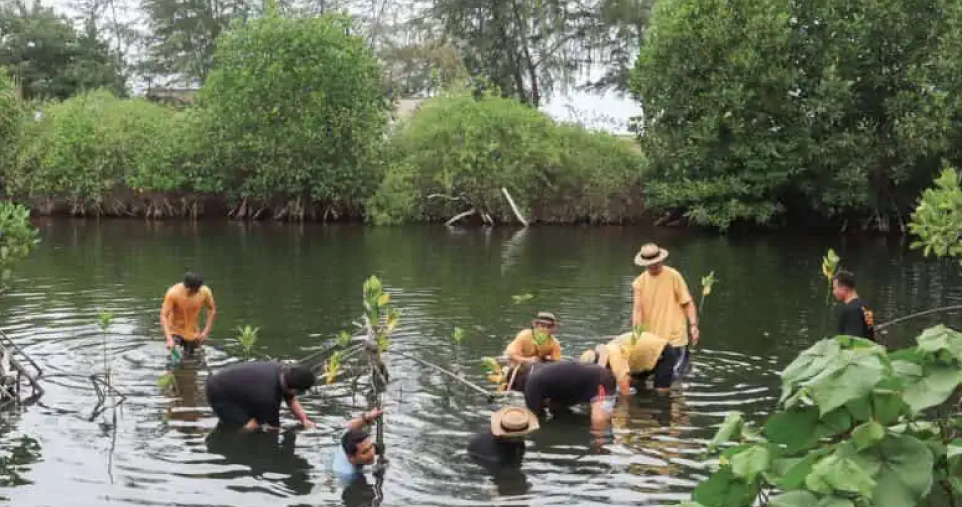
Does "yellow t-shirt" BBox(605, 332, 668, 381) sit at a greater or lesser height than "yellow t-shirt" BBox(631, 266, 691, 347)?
lesser

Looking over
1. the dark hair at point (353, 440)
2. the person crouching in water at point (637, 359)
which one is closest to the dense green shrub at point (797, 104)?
the person crouching in water at point (637, 359)

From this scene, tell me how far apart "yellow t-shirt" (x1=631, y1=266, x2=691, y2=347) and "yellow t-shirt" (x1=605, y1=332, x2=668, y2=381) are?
0.26 m

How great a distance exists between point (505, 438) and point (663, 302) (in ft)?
15.2

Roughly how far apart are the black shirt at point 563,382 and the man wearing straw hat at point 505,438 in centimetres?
144

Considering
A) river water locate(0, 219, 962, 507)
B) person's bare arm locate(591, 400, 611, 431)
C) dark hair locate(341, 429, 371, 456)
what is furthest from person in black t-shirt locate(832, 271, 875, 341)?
dark hair locate(341, 429, 371, 456)

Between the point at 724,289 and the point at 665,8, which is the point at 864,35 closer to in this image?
the point at 665,8

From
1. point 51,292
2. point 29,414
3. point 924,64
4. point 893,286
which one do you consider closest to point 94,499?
point 29,414

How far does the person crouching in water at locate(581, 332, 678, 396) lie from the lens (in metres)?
14.5

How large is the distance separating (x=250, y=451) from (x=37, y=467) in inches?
87.8

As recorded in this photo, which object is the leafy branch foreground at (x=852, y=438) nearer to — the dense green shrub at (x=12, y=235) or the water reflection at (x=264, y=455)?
the water reflection at (x=264, y=455)

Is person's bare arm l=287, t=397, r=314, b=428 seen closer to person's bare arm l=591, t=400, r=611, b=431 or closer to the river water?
the river water

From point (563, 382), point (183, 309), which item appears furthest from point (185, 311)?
point (563, 382)

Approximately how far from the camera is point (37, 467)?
37.2 feet

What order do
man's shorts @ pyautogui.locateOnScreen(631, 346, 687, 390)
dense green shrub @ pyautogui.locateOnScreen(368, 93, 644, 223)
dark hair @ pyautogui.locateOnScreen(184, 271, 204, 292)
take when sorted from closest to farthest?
man's shorts @ pyautogui.locateOnScreen(631, 346, 687, 390) → dark hair @ pyautogui.locateOnScreen(184, 271, 204, 292) → dense green shrub @ pyautogui.locateOnScreen(368, 93, 644, 223)
